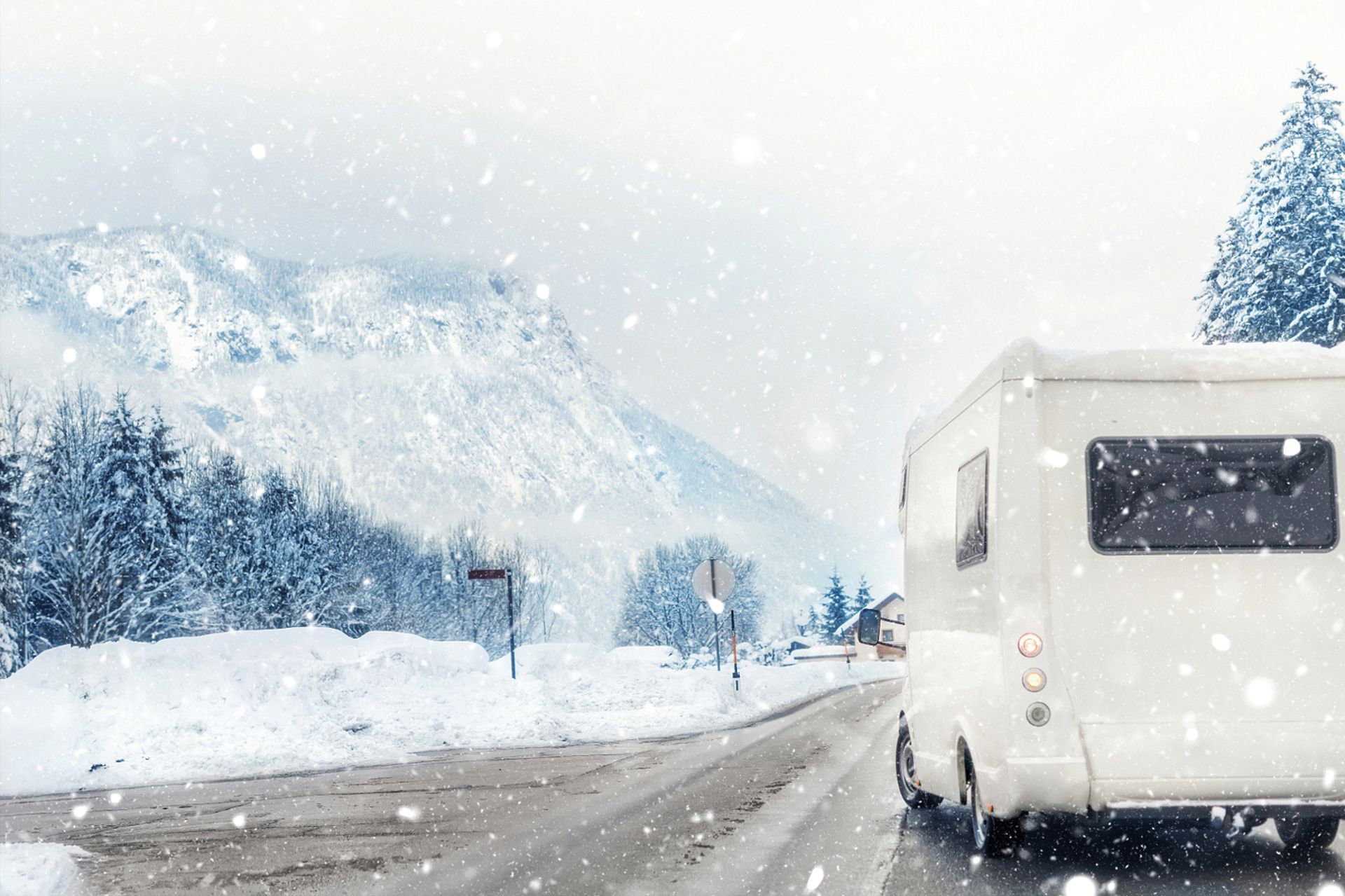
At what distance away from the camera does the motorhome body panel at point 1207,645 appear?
6.73 metres

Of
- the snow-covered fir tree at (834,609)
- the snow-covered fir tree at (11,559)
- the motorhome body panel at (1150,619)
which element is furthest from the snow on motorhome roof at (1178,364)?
the snow-covered fir tree at (834,609)

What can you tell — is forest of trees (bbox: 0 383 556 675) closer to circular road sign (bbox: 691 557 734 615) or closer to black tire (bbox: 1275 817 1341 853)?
circular road sign (bbox: 691 557 734 615)

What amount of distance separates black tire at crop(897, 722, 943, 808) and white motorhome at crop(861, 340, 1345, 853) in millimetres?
3165

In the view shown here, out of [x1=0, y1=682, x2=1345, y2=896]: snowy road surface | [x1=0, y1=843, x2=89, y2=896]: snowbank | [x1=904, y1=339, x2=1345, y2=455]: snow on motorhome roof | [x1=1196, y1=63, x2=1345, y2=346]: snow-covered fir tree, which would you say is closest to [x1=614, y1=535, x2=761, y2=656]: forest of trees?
[x1=1196, y1=63, x2=1345, y2=346]: snow-covered fir tree

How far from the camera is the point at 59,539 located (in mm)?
49469

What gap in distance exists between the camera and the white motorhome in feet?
22.1

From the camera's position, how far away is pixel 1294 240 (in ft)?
121

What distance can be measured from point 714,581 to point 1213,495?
68.7 feet

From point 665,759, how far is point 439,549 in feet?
277

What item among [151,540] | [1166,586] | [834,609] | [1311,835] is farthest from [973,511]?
[834,609]

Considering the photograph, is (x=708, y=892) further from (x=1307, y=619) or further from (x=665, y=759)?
(x=665, y=759)

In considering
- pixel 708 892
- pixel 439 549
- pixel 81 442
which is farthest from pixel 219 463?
pixel 708 892

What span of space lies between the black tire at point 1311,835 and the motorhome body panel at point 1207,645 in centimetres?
174

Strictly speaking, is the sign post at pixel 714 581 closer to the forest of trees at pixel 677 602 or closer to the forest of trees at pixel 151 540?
the forest of trees at pixel 151 540
